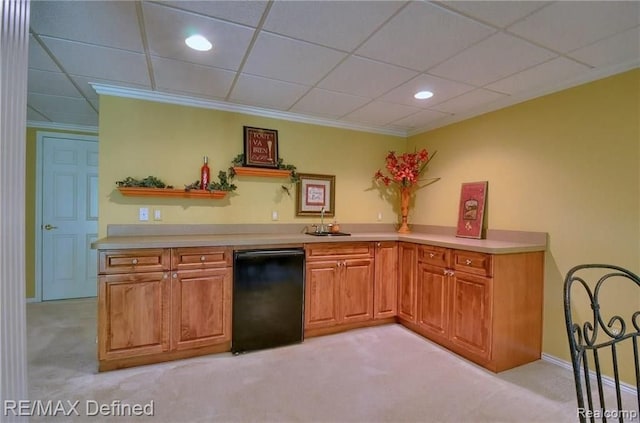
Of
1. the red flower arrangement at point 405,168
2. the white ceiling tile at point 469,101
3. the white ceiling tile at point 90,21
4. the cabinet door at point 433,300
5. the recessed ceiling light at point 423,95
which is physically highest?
the white ceiling tile at point 90,21

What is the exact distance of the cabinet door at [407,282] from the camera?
131 inches

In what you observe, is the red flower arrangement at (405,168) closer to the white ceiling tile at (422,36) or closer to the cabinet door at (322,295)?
the cabinet door at (322,295)

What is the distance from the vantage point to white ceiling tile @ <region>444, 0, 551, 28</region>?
165 cm

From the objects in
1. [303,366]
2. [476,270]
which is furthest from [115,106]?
[476,270]

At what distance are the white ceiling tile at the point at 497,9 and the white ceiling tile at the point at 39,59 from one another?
2590 millimetres

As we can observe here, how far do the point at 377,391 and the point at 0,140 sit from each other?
244 cm

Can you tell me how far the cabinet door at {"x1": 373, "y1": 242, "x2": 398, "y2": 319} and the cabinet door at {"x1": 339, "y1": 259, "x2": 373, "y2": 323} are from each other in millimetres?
73

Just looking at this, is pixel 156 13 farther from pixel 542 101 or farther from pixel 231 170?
pixel 542 101

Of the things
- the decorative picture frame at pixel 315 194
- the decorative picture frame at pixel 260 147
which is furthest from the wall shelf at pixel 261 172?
the decorative picture frame at pixel 315 194

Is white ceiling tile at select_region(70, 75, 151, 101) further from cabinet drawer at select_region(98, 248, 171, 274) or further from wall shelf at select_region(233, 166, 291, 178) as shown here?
cabinet drawer at select_region(98, 248, 171, 274)

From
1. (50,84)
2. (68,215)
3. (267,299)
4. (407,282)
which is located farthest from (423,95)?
(68,215)

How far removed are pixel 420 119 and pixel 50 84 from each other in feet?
12.0

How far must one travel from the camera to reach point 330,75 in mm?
2566

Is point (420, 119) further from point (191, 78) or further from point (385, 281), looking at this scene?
point (191, 78)
